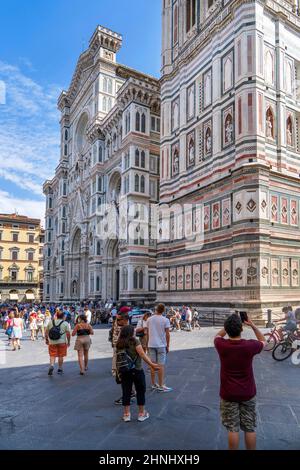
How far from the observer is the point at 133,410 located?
6.49 m

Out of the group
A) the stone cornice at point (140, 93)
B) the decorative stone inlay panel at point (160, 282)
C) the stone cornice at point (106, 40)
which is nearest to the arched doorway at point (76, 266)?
the stone cornice at point (140, 93)

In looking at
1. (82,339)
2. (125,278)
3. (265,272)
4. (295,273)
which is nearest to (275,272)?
(265,272)

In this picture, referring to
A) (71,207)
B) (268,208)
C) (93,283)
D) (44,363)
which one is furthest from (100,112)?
(44,363)

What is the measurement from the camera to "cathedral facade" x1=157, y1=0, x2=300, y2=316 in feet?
69.2

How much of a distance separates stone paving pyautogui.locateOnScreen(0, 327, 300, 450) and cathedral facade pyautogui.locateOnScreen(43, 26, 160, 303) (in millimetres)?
23245

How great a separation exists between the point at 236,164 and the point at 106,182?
840 inches

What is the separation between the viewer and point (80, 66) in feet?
160

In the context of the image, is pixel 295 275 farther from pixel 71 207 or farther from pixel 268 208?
pixel 71 207

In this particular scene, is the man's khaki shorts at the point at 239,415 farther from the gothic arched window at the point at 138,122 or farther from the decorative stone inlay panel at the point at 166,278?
the gothic arched window at the point at 138,122

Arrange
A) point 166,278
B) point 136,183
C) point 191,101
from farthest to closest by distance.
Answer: point 136,183 < point 166,278 < point 191,101

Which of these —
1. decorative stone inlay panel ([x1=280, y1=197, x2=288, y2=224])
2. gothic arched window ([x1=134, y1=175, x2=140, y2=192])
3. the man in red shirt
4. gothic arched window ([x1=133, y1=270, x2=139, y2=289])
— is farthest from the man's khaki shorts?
gothic arched window ([x1=134, y1=175, x2=140, y2=192])

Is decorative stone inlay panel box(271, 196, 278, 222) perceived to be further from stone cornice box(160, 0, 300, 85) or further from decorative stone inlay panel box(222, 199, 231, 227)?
stone cornice box(160, 0, 300, 85)

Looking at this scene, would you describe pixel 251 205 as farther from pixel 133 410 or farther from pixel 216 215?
pixel 133 410

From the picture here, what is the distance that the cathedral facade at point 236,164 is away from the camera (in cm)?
2108
